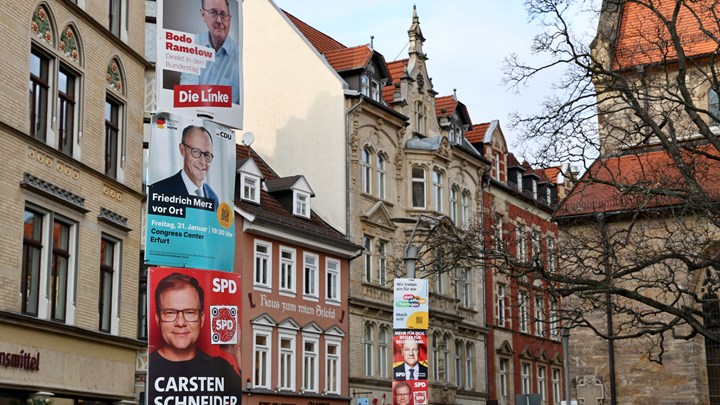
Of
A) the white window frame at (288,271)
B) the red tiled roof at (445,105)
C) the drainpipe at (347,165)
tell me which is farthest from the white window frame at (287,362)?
the red tiled roof at (445,105)

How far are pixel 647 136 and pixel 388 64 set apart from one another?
1183 inches

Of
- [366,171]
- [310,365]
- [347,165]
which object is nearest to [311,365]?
[310,365]

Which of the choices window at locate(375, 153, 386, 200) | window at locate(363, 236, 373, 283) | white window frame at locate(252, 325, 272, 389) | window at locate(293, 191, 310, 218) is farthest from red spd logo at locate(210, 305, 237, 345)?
window at locate(375, 153, 386, 200)

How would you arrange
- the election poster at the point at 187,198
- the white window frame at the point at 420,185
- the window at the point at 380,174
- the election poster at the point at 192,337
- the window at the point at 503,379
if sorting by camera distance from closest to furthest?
1. the election poster at the point at 192,337
2. the election poster at the point at 187,198
3. the window at the point at 380,174
4. the white window frame at the point at 420,185
5. the window at the point at 503,379

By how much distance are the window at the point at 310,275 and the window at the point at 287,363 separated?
6.82 ft

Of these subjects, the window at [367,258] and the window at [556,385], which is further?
the window at [556,385]

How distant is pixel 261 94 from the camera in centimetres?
4506


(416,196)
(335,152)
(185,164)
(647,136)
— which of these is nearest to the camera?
(185,164)

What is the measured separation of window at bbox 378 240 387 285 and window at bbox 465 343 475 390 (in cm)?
776

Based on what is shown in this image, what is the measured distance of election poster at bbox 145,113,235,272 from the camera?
17.7 metres

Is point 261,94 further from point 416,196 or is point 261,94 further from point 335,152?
point 416,196

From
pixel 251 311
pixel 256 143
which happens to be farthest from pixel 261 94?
pixel 251 311

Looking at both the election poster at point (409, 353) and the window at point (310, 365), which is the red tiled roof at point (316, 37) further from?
the election poster at point (409, 353)

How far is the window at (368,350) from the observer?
42750 mm
